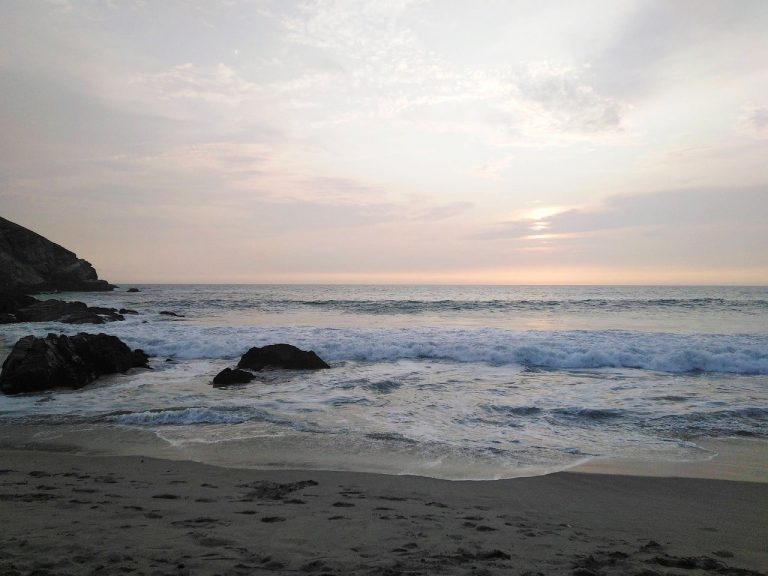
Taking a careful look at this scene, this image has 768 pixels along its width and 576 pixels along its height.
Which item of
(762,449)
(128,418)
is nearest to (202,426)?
(128,418)

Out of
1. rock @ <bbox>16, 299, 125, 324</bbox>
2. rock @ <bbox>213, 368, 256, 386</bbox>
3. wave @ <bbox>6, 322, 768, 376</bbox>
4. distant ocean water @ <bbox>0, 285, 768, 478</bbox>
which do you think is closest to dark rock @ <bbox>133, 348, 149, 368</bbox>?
distant ocean water @ <bbox>0, 285, 768, 478</bbox>

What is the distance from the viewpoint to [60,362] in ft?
35.6

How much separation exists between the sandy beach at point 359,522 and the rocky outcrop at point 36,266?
48.4 m

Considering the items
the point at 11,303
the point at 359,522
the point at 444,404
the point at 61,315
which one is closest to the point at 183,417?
the point at 444,404

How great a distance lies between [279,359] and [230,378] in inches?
95.7

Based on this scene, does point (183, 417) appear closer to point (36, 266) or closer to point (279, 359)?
point (279, 359)

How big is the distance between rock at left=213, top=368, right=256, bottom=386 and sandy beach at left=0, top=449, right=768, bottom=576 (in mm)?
5325

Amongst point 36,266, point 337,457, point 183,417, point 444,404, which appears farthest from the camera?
point 36,266

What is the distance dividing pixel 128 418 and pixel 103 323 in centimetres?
1950

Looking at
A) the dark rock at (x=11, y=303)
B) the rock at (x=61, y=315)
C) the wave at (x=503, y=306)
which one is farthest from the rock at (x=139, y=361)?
the wave at (x=503, y=306)

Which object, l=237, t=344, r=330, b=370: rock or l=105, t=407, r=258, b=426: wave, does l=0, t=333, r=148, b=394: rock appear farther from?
l=105, t=407, r=258, b=426: wave

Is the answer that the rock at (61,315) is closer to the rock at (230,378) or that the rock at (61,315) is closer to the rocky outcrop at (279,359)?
the rocky outcrop at (279,359)

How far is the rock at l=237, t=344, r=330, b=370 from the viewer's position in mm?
13484

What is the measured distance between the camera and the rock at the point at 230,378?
36.5ft
